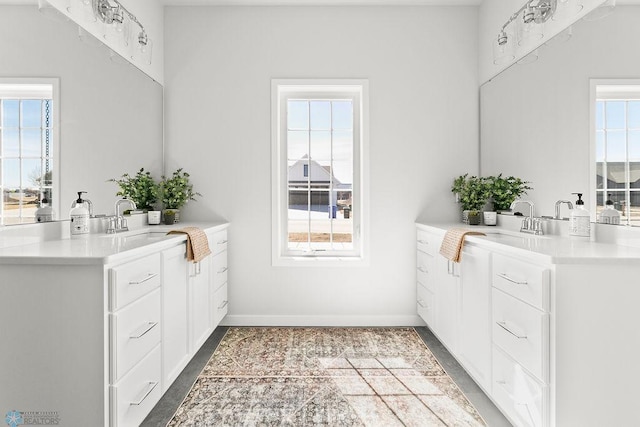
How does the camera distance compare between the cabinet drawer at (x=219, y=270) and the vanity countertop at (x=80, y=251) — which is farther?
the cabinet drawer at (x=219, y=270)

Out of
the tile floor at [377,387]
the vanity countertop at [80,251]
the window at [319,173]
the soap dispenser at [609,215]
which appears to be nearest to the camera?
the vanity countertop at [80,251]

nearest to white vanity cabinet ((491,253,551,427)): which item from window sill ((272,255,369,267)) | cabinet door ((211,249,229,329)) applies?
window sill ((272,255,369,267))

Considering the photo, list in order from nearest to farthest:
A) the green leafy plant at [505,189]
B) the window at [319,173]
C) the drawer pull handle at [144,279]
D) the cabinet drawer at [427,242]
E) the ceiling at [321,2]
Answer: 1. the drawer pull handle at [144,279]
2. the green leafy plant at [505,189]
3. the cabinet drawer at [427,242]
4. the ceiling at [321,2]
5. the window at [319,173]

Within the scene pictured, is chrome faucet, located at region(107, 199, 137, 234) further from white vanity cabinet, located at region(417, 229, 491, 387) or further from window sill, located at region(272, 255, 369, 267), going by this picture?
white vanity cabinet, located at region(417, 229, 491, 387)

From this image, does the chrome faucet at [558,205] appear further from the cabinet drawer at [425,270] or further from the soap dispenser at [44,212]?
the soap dispenser at [44,212]

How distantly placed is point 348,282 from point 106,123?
2279 millimetres

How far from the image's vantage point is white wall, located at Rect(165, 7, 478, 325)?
3312mm

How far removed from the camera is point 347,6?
3.30m

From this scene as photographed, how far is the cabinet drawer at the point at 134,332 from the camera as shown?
1.49 meters

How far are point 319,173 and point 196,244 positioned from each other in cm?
148

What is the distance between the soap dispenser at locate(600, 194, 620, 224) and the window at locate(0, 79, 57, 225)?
2.94 metres

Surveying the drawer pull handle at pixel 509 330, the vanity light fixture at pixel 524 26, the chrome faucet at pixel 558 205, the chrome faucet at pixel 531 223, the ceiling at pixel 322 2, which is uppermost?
the ceiling at pixel 322 2

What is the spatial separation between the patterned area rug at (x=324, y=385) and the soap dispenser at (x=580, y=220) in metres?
1.15

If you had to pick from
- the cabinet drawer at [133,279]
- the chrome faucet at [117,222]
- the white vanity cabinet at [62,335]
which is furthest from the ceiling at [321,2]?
the white vanity cabinet at [62,335]
